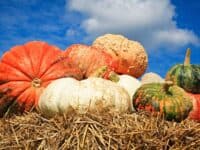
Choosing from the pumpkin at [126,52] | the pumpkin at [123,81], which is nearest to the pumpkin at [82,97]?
the pumpkin at [123,81]

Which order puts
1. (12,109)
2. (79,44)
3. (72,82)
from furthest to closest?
(79,44) < (12,109) < (72,82)

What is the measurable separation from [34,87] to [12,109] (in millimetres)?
372

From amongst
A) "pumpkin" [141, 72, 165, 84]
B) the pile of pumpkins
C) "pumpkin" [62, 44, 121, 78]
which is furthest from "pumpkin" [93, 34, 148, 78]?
"pumpkin" [141, 72, 165, 84]

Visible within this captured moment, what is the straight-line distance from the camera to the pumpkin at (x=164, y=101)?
5461 mm

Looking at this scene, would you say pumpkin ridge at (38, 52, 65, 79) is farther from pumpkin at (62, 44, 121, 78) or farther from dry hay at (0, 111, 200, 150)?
dry hay at (0, 111, 200, 150)

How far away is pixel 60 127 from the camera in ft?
15.2

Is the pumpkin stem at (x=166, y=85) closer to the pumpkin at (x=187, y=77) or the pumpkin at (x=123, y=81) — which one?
the pumpkin at (x=123, y=81)

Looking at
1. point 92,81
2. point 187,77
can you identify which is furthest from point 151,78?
point 92,81

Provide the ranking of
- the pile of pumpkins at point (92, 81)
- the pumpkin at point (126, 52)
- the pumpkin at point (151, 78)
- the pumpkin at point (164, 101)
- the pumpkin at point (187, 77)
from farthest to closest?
the pumpkin at point (151, 78), the pumpkin at point (126, 52), the pumpkin at point (187, 77), the pumpkin at point (164, 101), the pile of pumpkins at point (92, 81)

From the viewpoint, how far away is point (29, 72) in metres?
6.25

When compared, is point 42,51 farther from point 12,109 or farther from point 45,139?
point 45,139

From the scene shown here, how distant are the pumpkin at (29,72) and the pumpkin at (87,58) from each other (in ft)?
0.79

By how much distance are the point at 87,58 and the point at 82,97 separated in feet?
5.48

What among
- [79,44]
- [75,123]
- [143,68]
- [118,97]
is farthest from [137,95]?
[143,68]
